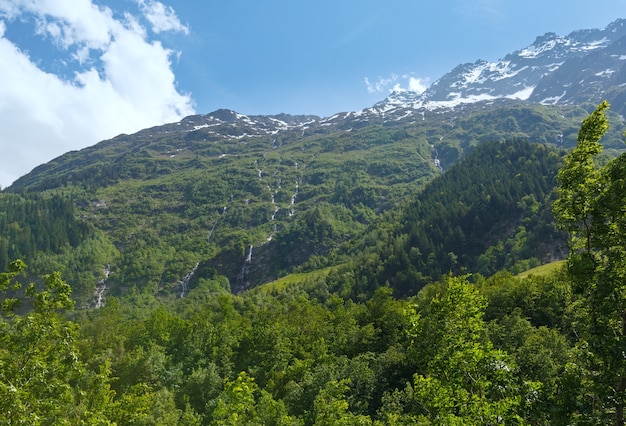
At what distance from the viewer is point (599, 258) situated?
15898mm

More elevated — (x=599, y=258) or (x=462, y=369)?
(x=599, y=258)

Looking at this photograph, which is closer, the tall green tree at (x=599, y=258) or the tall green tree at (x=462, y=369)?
the tall green tree at (x=599, y=258)

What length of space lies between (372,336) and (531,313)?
1295 inches

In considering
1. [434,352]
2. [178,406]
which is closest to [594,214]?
[434,352]

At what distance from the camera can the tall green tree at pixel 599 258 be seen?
44.9 ft

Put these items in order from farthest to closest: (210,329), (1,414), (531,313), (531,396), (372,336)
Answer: (210,329)
(372,336)
(531,313)
(1,414)
(531,396)

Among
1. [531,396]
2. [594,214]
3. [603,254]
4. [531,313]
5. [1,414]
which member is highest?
[594,214]

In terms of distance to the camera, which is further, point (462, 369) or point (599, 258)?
point (462, 369)

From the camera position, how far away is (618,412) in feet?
44.7

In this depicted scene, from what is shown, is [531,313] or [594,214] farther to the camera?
[531,313]

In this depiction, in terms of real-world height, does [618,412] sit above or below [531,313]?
above

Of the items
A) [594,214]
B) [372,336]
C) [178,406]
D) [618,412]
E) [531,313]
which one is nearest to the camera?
[618,412]

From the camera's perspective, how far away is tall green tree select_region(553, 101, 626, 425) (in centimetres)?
1368

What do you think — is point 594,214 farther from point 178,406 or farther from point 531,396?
point 178,406
